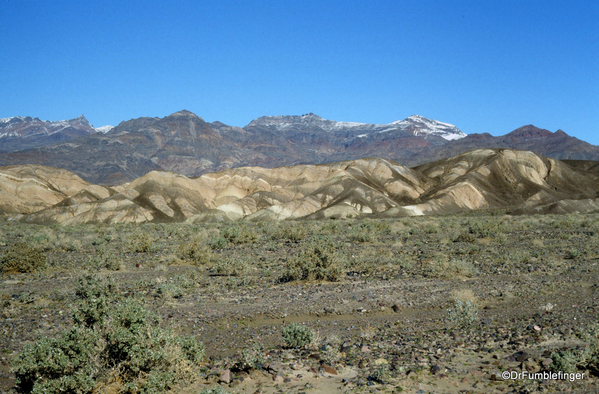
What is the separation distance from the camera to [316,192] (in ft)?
261

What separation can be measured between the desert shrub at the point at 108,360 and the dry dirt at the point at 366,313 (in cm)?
55

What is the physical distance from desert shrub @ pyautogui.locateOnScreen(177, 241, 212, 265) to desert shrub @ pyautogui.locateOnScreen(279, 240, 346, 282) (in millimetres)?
5046

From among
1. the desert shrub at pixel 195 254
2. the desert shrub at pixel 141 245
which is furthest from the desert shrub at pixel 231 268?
the desert shrub at pixel 141 245

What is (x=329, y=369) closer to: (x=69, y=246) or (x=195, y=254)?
(x=195, y=254)

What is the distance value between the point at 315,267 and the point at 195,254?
21.5 ft

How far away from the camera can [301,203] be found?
7400cm

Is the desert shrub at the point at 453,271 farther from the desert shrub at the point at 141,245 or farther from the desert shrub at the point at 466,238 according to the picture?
the desert shrub at the point at 141,245

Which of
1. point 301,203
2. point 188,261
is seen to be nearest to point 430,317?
point 188,261

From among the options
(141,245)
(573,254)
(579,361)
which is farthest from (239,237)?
(579,361)

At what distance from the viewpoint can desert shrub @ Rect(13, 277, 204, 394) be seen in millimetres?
6281

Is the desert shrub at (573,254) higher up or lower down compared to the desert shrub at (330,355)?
higher up

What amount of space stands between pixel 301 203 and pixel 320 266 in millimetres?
57844

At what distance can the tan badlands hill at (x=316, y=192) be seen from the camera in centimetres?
6925

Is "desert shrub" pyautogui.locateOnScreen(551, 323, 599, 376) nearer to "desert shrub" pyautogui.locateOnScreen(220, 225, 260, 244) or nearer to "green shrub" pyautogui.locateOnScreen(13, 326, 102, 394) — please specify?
"green shrub" pyautogui.locateOnScreen(13, 326, 102, 394)
